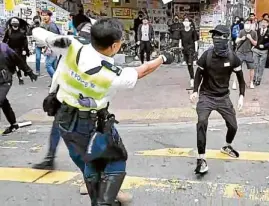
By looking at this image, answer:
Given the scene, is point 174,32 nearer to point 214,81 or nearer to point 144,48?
point 144,48

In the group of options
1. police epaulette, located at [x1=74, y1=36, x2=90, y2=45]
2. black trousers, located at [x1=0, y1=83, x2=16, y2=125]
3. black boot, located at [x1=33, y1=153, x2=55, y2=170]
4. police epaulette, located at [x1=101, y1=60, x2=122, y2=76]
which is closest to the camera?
police epaulette, located at [x1=101, y1=60, x2=122, y2=76]

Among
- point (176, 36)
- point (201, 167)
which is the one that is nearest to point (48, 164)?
point (201, 167)

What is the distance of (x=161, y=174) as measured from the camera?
5930 mm

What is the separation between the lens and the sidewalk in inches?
367

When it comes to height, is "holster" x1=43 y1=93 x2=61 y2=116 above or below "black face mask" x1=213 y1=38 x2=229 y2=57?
below

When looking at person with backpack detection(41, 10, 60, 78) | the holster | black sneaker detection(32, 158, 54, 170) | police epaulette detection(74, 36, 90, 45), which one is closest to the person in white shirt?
person with backpack detection(41, 10, 60, 78)

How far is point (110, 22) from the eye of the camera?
12.8 feet

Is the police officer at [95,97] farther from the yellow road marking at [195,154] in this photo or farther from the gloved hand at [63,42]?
Answer: the yellow road marking at [195,154]

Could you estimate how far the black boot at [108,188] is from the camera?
399 centimetres

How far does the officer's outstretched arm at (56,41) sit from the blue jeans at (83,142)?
536 millimetres

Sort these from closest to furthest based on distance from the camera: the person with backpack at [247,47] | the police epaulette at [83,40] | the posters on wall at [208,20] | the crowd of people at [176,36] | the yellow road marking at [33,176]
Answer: the police epaulette at [83,40] → the yellow road marking at [33,176] → the person with backpack at [247,47] → the crowd of people at [176,36] → the posters on wall at [208,20]

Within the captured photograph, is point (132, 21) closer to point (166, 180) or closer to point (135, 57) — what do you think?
point (135, 57)

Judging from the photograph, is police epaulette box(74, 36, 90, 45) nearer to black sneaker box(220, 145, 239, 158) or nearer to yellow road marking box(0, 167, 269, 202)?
yellow road marking box(0, 167, 269, 202)

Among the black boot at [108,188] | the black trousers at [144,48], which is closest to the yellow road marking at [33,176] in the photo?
the black boot at [108,188]
